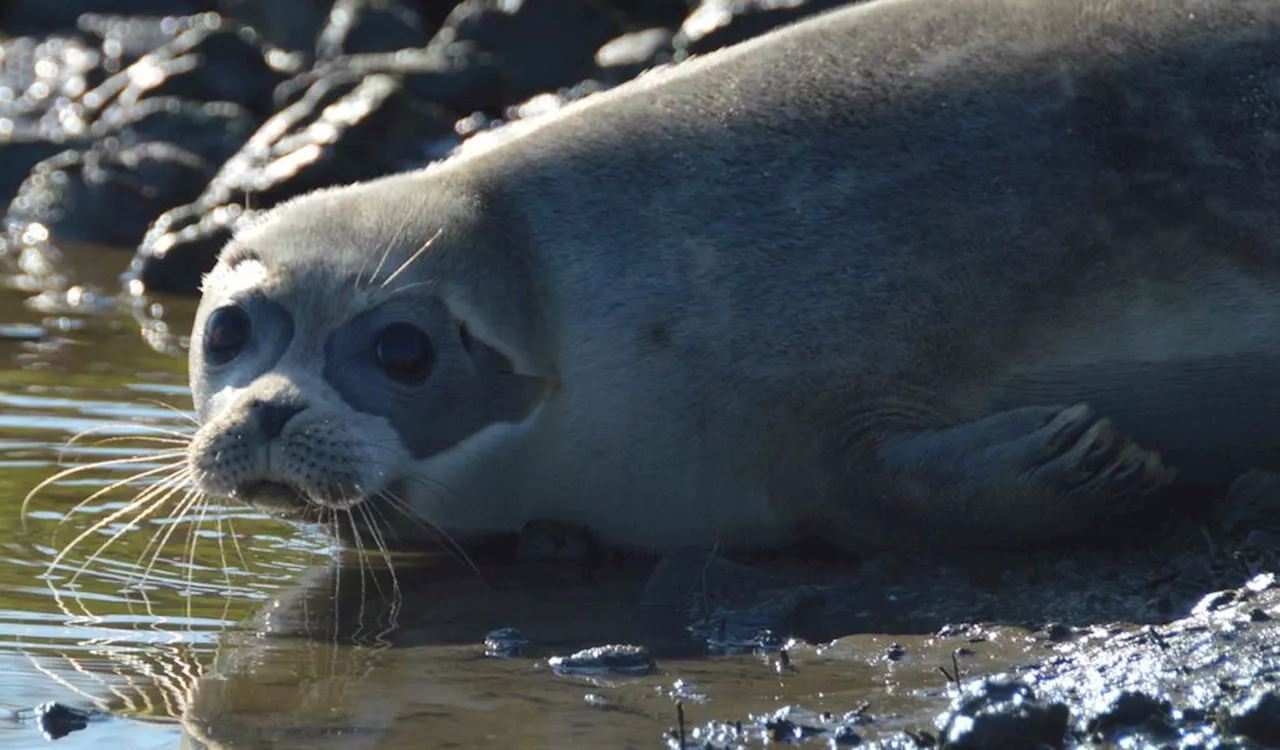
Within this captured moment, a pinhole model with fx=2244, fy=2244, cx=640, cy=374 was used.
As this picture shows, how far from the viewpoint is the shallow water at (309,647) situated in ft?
13.6

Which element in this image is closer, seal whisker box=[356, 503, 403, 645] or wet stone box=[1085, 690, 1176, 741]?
wet stone box=[1085, 690, 1176, 741]

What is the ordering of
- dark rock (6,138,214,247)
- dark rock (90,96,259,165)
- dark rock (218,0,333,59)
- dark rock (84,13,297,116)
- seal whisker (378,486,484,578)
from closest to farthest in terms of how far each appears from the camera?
seal whisker (378,486,484,578) < dark rock (6,138,214,247) < dark rock (90,96,259,165) < dark rock (84,13,297,116) < dark rock (218,0,333,59)

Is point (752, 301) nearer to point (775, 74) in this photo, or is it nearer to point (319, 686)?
point (775, 74)

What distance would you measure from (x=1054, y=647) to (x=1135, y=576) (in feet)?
2.09

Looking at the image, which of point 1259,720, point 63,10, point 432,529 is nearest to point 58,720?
point 432,529

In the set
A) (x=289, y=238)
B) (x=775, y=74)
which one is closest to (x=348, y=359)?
(x=289, y=238)

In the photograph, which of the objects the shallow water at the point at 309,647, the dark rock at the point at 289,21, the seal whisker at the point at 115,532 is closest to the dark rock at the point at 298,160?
the dark rock at the point at 289,21

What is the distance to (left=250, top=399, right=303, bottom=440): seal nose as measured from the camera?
530 centimetres

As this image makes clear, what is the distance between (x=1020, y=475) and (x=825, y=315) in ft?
2.16

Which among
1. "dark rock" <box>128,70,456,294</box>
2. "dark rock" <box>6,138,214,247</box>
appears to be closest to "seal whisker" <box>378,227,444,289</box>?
"dark rock" <box>128,70,456,294</box>

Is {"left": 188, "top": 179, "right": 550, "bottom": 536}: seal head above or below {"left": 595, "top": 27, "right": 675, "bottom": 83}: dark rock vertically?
below

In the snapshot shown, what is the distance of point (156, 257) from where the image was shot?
35.3 ft

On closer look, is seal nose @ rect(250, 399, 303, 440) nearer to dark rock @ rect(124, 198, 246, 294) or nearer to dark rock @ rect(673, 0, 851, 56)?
dark rock @ rect(124, 198, 246, 294)

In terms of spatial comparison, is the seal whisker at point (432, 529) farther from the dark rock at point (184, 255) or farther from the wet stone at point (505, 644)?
the dark rock at point (184, 255)
